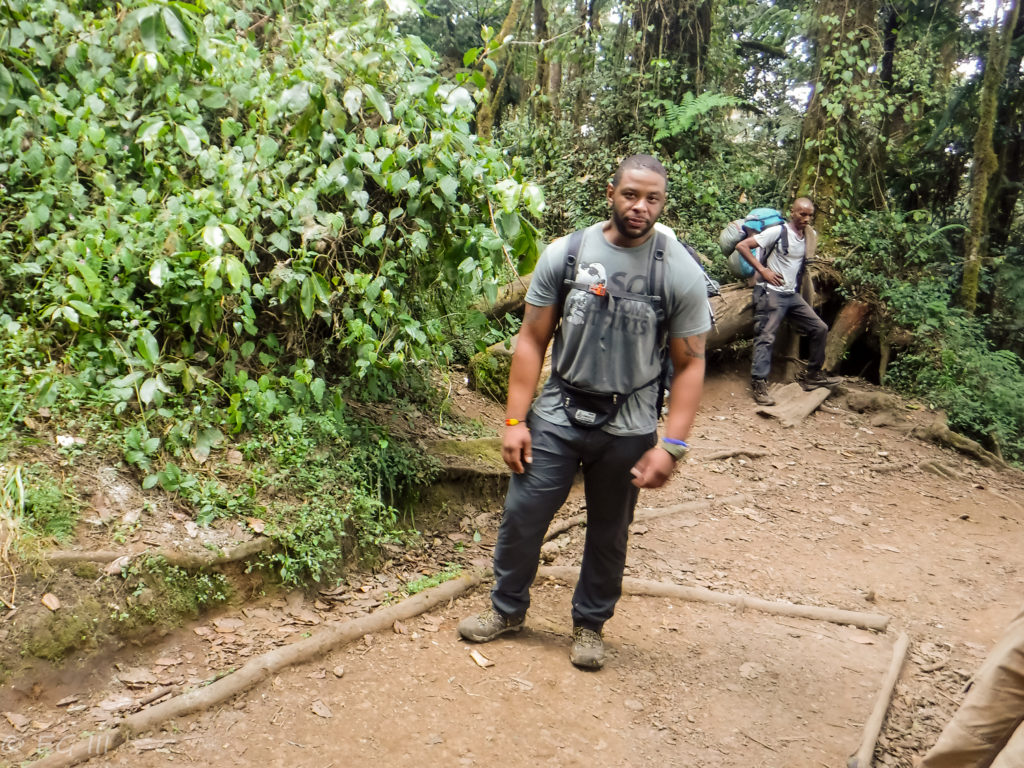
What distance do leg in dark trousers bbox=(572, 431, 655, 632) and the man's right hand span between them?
280mm

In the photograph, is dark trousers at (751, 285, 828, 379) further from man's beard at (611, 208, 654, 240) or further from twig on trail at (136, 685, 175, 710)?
twig on trail at (136, 685, 175, 710)

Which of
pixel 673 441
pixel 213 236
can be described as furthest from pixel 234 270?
pixel 673 441

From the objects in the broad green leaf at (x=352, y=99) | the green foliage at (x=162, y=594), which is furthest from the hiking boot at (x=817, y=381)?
the green foliage at (x=162, y=594)

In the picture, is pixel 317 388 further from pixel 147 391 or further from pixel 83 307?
pixel 83 307

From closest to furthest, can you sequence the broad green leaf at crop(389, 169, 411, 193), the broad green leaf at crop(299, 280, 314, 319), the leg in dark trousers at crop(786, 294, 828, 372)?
1. the broad green leaf at crop(299, 280, 314, 319)
2. the broad green leaf at crop(389, 169, 411, 193)
3. the leg in dark trousers at crop(786, 294, 828, 372)

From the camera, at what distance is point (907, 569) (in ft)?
18.5

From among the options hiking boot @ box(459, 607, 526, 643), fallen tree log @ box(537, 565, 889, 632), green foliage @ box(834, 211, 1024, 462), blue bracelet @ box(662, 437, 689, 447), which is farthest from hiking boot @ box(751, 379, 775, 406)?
blue bracelet @ box(662, 437, 689, 447)

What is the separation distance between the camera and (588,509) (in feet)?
12.3

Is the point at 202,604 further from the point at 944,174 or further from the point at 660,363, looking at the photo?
the point at 944,174

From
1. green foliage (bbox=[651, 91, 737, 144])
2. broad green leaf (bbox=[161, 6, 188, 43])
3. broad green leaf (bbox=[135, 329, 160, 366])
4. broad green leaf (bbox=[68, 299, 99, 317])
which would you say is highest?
green foliage (bbox=[651, 91, 737, 144])

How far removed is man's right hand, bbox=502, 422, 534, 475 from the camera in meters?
3.57

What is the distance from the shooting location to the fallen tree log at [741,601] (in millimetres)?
4641

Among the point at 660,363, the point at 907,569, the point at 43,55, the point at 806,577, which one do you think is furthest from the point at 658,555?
the point at 43,55

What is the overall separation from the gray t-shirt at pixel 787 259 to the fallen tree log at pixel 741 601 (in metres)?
5.11
